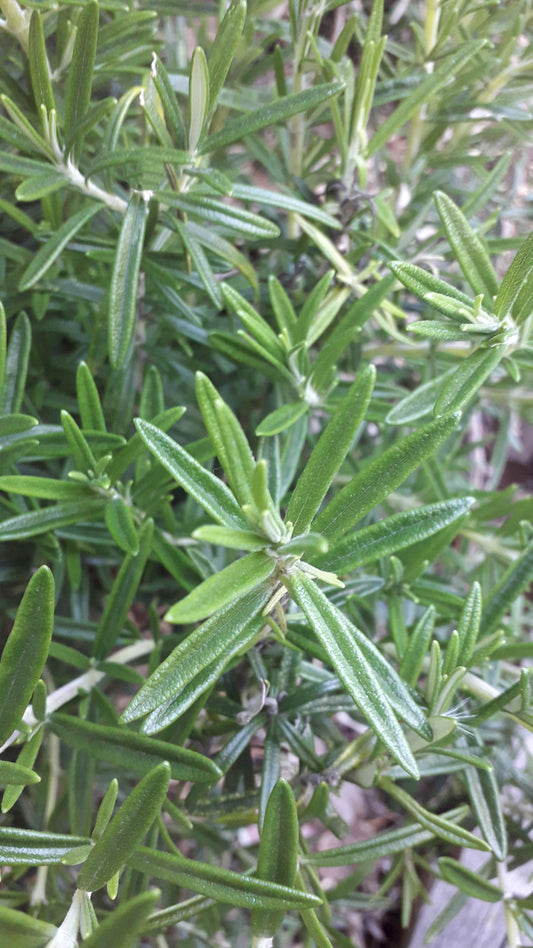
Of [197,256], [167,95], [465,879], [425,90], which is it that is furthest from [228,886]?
[425,90]

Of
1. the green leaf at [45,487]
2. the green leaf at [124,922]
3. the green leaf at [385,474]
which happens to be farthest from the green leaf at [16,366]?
the green leaf at [124,922]

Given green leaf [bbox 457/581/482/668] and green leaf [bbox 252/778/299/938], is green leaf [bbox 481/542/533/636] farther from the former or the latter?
green leaf [bbox 252/778/299/938]

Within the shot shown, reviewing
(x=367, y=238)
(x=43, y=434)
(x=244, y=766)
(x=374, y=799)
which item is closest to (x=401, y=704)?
(x=244, y=766)

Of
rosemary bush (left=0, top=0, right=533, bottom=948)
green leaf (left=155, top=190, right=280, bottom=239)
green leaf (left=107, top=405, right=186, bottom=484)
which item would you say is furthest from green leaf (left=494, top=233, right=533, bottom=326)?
green leaf (left=107, top=405, right=186, bottom=484)

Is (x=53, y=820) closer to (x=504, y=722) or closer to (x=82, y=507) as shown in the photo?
(x=82, y=507)

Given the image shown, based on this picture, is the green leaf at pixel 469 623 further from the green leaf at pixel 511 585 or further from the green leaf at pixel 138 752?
the green leaf at pixel 138 752
